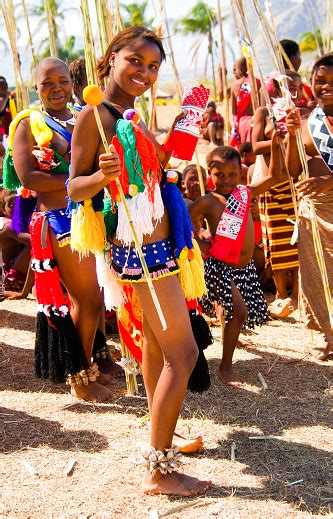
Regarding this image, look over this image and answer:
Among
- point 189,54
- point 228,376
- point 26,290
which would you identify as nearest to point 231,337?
point 228,376

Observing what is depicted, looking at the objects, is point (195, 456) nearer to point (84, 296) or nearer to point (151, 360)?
point (151, 360)

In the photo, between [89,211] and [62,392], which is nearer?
[89,211]

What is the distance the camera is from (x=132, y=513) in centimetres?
274

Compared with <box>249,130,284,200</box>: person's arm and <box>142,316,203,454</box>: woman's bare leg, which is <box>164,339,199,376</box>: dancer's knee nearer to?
<box>142,316,203,454</box>: woman's bare leg

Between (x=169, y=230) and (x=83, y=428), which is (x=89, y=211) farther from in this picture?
(x=83, y=428)

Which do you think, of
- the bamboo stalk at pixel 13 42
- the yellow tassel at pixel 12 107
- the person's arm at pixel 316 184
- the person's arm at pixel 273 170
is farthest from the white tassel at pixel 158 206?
the yellow tassel at pixel 12 107

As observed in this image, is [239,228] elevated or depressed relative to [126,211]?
depressed

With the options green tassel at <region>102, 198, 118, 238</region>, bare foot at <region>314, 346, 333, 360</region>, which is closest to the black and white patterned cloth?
bare foot at <region>314, 346, 333, 360</region>

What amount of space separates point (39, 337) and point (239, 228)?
1.31 metres

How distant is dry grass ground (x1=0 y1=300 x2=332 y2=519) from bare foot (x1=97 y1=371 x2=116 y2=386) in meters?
0.12

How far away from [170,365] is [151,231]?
516mm

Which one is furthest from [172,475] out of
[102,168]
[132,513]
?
[102,168]

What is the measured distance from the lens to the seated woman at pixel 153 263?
2.77 metres

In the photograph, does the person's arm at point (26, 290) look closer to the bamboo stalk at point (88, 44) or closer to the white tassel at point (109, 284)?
the bamboo stalk at point (88, 44)
